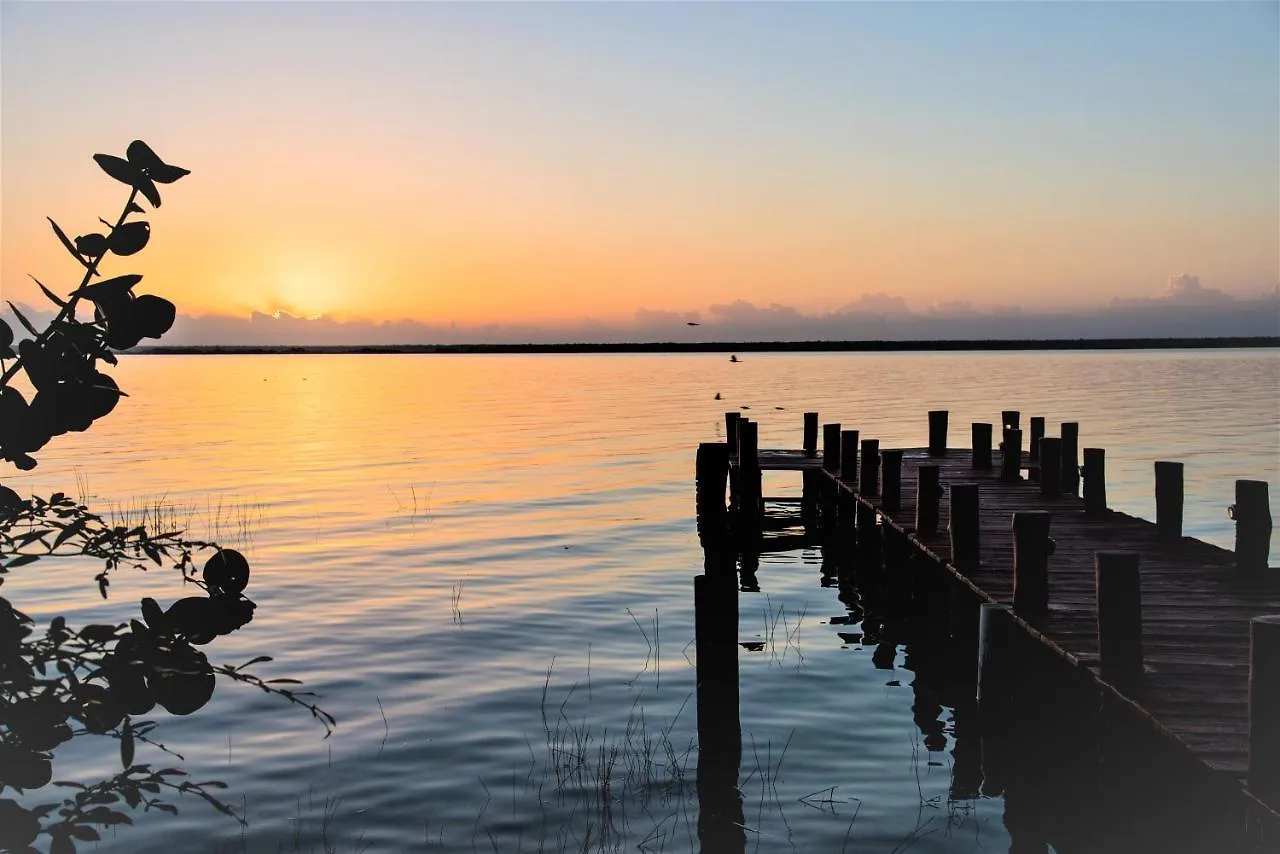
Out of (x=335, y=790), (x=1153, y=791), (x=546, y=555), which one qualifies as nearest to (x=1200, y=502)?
(x=546, y=555)

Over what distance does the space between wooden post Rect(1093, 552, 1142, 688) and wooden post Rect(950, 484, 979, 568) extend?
4239 mm

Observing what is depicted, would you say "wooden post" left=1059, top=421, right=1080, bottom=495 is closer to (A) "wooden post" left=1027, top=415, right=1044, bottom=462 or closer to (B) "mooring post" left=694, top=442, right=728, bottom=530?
(A) "wooden post" left=1027, top=415, right=1044, bottom=462

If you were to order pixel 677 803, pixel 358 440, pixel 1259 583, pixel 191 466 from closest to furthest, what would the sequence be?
1. pixel 677 803
2. pixel 1259 583
3. pixel 191 466
4. pixel 358 440

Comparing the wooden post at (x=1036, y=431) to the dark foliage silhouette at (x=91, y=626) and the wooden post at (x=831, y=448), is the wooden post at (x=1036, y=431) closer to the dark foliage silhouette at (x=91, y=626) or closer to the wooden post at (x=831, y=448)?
the wooden post at (x=831, y=448)

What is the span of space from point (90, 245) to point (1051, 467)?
670 inches

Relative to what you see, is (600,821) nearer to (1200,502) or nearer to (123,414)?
(1200,502)

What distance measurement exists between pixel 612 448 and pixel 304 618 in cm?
2624

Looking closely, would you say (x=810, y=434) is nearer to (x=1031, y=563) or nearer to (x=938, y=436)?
(x=938, y=436)

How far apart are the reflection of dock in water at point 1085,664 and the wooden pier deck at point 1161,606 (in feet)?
0.08

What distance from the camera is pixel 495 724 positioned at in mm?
11164

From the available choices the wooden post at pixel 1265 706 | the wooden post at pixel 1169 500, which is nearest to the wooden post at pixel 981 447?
the wooden post at pixel 1169 500

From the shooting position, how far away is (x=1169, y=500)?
13.4 meters

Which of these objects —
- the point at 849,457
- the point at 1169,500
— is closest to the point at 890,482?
the point at 1169,500

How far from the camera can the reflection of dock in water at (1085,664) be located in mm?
6699
